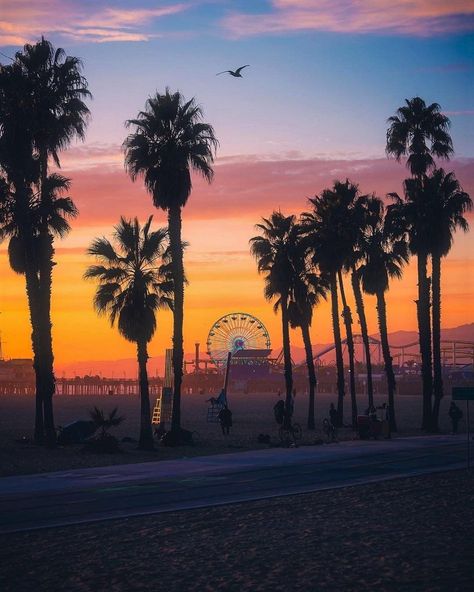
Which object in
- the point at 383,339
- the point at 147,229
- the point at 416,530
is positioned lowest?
the point at 416,530

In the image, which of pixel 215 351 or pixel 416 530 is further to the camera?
pixel 215 351

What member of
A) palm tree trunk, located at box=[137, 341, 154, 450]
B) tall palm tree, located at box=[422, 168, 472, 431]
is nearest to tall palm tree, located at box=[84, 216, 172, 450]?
palm tree trunk, located at box=[137, 341, 154, 450]

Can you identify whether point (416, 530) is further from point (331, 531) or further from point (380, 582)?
point (380, 582)

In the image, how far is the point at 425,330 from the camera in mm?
55625

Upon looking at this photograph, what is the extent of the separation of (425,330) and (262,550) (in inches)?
1627

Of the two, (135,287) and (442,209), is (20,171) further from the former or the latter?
(442,209)

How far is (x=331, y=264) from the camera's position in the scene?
57.6 meters

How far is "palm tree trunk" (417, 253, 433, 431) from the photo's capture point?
179 feet

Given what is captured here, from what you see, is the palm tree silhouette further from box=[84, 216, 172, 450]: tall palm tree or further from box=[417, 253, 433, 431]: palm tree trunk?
box=[417, 253, 433, 431]: palm tree trunk

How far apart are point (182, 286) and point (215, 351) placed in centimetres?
13356

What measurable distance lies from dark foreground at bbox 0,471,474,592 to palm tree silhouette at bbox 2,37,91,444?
19717 mm

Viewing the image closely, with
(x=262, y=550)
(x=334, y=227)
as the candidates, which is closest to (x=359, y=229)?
(x=334, y=227)

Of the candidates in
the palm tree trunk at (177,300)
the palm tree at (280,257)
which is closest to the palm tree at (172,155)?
the palm tree trunk at (177,300)

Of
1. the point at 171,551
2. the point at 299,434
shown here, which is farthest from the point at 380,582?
the point at 299,434
